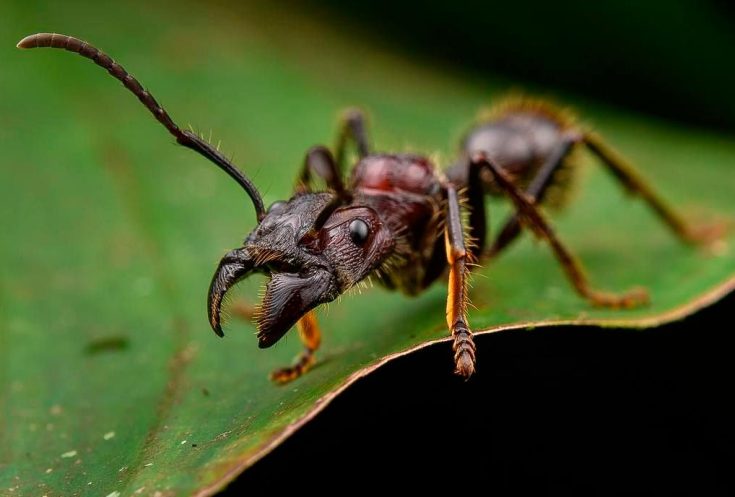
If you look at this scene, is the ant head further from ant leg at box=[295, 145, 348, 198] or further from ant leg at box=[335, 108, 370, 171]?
ant leg at box=[335, 108, 370, 171]

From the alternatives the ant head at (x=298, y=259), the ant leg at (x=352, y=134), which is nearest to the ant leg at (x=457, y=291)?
the ant head at (x=298, y=259)

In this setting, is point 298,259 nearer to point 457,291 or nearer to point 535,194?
point 457,291

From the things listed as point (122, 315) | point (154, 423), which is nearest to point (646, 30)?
point (122, 315)

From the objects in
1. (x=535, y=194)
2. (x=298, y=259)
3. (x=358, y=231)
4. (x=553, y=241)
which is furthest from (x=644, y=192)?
(x=298, y=259)

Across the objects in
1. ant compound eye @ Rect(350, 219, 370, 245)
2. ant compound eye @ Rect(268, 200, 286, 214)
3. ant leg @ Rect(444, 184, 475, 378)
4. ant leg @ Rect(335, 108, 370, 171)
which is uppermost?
ant leg @ Rect(335, 108, 370, 171)

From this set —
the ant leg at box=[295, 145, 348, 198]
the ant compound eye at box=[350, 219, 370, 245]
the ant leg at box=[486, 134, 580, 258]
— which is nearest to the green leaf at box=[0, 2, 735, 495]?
the ant leg at box=[486, 134, 580, 258]

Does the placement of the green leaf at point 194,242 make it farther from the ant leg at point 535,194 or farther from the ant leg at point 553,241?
the ant leg at point 535,194

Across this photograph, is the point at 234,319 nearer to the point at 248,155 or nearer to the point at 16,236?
the point at 16,236

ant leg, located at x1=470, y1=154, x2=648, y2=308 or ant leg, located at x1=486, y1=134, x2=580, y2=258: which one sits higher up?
ant leg, located at x1=486, y1=134, x2=580, y2=258
